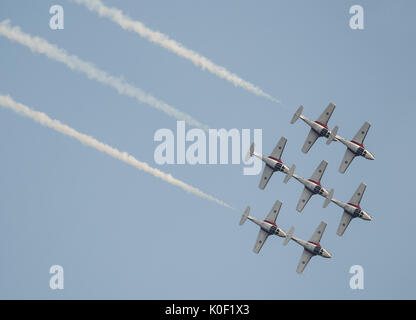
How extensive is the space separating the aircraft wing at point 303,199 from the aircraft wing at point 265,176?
3259mm

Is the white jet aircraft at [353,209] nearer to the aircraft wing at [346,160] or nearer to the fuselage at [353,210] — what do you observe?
the fuselage at [353,210]

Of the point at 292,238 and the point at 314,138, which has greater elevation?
the point at 314,138

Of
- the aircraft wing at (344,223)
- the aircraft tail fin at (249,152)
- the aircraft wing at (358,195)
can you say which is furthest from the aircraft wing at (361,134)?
the aircraft tail fin at (249,152)

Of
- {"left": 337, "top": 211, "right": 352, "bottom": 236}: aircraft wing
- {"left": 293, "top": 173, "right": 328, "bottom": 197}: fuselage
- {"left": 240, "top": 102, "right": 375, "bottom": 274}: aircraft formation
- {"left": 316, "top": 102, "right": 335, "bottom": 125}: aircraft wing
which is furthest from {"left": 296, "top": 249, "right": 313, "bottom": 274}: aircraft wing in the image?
{"left": 316, "top": 102, "right": 335, "bottom": 125}: aircraft wing

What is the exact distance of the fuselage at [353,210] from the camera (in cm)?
9531

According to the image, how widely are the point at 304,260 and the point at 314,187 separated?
6268 millimetres

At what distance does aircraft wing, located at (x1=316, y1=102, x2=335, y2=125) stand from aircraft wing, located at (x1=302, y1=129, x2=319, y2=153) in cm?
125

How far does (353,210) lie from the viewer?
95.2m

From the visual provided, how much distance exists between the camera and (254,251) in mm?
95688

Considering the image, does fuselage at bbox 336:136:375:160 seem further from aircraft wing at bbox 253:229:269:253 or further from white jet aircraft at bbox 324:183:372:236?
aircraft wing at bbox 253:229:269:253
